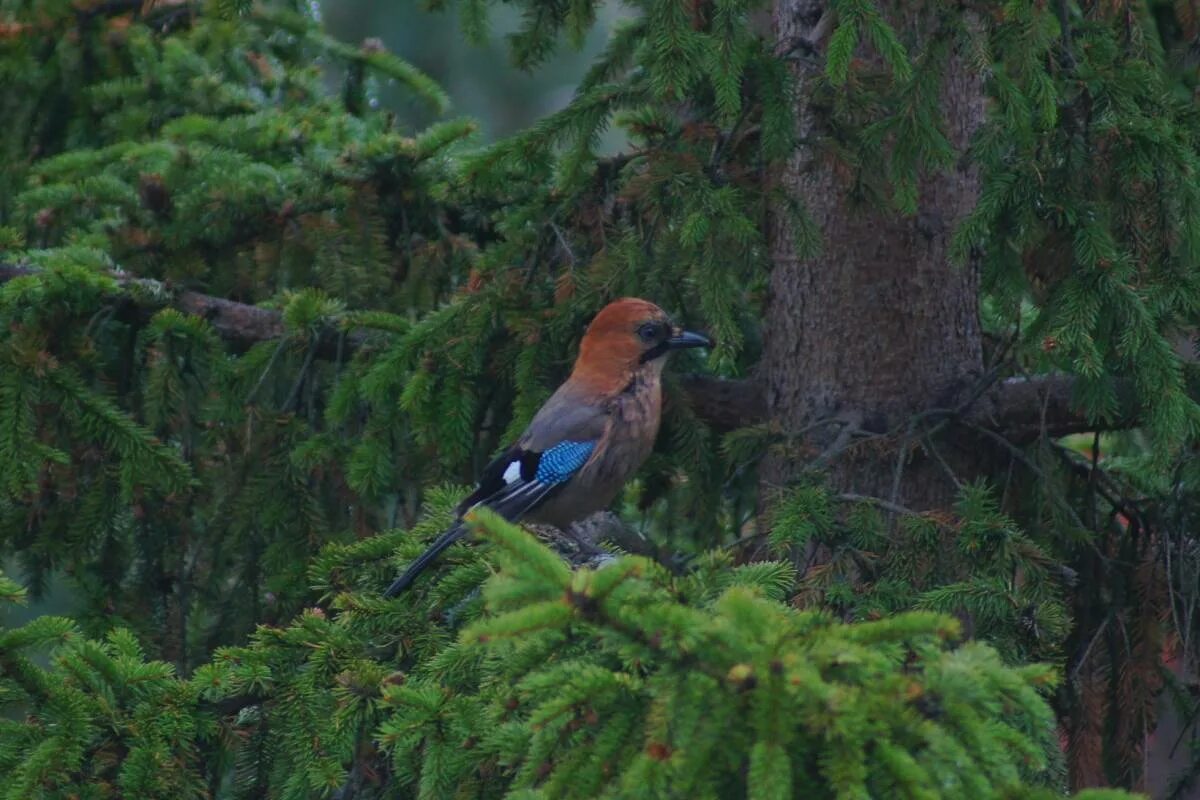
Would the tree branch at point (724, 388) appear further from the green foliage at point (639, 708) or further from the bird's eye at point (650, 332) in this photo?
the green foliage at point (639, 708)

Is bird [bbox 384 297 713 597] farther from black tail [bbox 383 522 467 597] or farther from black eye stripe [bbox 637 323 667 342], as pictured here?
black tail [bbox 383 522 467 597]

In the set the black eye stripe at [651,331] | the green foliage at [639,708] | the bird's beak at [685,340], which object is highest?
the black eye stripe at [651,331]

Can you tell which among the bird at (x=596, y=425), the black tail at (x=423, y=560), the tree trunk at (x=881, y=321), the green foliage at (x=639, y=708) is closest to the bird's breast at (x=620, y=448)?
the bird at (x=596, y=425)

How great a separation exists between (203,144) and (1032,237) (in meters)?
3.28

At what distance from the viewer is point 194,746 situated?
120 inches

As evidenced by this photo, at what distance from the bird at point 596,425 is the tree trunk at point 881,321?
1.68 ft

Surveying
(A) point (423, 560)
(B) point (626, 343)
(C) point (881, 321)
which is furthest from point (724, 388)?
(A) point (423, 560)

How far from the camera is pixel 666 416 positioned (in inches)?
195

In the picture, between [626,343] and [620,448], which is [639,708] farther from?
[620,448]

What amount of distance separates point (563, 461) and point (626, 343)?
47 cm

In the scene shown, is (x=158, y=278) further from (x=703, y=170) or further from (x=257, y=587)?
(x=703, y=170)

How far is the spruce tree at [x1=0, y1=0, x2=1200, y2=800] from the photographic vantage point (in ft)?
7.34

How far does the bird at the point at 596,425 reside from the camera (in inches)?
186

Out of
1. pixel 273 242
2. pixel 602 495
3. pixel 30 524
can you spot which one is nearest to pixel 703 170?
pixel 602 495
